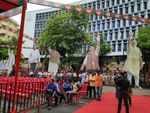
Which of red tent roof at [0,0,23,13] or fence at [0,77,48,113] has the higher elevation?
red tent roof at [0,0,23,13]

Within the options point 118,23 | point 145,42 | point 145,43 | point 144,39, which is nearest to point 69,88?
point 145,43

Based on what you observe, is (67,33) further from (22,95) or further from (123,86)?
(123,86)

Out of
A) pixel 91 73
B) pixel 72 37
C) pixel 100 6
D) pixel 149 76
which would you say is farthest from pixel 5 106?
pixel 100 6

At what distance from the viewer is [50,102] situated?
1703 cm

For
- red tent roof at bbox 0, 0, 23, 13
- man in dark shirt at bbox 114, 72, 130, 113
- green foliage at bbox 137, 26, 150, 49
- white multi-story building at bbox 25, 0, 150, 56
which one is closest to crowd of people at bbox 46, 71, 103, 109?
man in dark shirt at bbox 114, 72, 130, 113

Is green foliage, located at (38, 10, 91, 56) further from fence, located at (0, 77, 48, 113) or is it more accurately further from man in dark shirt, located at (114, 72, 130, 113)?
man in dark shirt, located at (114, 72, 130, 113)

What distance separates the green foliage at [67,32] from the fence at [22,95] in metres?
27.2

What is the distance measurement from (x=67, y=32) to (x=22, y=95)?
98.6 feet

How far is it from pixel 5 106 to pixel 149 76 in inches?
1626

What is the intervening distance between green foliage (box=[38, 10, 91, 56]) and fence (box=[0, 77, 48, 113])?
89.3 feet

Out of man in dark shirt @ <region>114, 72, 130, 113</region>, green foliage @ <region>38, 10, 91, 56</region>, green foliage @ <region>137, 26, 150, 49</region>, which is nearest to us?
man in dark shirt @ <region>114, 72, 130, 113</region>

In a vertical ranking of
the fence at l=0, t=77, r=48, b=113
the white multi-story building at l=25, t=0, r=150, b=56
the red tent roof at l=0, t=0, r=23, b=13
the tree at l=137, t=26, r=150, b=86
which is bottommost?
the fence at l=0, t=77, r=48, b=113

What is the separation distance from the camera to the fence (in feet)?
44.0

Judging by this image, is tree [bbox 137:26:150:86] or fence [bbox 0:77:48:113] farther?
tree [bbox 137:26:150:86]
